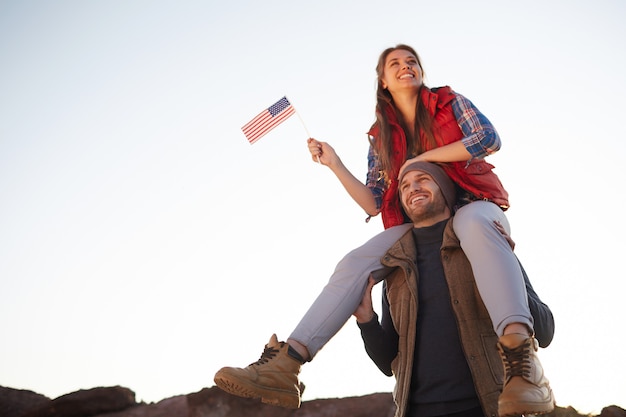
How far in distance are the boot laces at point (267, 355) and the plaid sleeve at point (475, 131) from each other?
1.62m

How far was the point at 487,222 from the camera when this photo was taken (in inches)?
122

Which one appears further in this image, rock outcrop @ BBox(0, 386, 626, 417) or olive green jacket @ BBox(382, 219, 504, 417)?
rock outcrop @ BBox(0, 386, 626, 417)

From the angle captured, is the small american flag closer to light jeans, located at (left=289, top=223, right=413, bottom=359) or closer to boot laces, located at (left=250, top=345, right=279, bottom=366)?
light jeans, located at (left=289, top=223, right=413, bottom=359)

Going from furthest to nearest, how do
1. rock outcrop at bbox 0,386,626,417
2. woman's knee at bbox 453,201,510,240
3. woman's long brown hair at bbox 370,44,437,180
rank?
rock outcrop at bbox 0,386,626,417 → woman's long brown hair at bbox 370,44,437,180 → woman's knee at bbox 453,201,510,240

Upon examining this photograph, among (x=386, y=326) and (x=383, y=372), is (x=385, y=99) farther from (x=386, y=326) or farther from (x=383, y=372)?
(x=383, y=372)

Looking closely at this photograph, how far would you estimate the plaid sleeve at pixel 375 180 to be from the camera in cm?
404

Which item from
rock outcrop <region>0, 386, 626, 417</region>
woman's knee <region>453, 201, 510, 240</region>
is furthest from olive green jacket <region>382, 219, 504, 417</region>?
rock outcrop <region>0, 386, 626, 417</region>

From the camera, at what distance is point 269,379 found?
9.46 ft

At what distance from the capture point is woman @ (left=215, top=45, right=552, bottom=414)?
2.87m

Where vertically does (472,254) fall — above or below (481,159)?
below

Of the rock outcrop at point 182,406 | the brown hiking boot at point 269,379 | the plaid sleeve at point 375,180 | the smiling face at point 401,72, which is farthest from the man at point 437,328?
the rock outcrop at point 182,406

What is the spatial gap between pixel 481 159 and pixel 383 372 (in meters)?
1.41

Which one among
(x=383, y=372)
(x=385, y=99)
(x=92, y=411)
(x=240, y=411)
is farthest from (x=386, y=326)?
(x=92, y=411)

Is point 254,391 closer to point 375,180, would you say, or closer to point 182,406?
point 375,180
